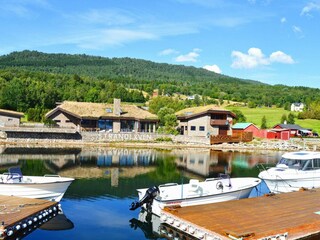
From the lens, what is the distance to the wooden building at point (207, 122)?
209 feet

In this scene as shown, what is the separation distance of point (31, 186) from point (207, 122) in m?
47.1

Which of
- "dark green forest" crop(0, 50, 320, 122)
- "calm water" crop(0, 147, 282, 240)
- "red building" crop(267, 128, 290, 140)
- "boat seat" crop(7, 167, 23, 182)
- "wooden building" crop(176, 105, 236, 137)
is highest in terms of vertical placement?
"dark green forest" crop(0, 50, 320, 122)

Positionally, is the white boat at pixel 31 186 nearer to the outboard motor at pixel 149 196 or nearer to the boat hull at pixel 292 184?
the outboard motor at pixel 149 196

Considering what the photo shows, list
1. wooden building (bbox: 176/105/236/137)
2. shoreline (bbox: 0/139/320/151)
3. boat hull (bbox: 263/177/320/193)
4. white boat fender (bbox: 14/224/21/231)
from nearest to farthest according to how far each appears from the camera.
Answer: white boat fender (bbox: 14/224/21/231), boat hull (bbox: 263/177/320/193), shoreline (bbox: 0/139/320/151), wooden building (bbox: 176/105/236/137)

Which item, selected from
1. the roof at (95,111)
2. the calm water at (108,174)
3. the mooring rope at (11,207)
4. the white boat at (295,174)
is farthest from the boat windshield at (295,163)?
the roof at (95,111)

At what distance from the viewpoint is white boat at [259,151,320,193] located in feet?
78.2

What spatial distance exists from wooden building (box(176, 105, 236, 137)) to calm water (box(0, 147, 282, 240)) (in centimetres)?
1283

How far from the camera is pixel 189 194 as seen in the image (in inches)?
755

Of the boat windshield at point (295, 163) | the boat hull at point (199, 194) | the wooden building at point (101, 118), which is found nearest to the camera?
the boat hull at point (199, 194)

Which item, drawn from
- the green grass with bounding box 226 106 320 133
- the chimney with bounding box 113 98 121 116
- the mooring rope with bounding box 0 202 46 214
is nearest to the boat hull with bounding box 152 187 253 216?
the mooring rope with bounding box 0 202 46 214

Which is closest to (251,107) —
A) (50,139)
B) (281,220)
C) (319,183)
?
(50,139)

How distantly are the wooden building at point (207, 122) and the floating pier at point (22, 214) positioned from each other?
47009mm

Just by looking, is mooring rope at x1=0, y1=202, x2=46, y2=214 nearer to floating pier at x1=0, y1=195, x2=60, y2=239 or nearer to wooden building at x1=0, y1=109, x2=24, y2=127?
floating pier at x1=0, y1=195, x2=60, y2=239

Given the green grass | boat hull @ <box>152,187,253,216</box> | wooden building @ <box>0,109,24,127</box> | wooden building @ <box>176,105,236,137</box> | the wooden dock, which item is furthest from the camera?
the green grass
